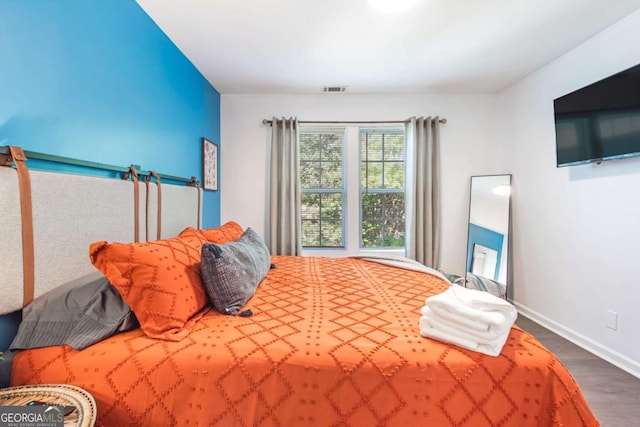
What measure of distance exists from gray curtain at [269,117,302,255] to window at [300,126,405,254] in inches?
9.4

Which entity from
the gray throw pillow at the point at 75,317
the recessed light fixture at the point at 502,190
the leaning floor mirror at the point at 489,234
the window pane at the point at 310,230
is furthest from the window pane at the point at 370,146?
the gray throw pillow at the point at 75,317

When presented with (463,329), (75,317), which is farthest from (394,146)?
(75,317)

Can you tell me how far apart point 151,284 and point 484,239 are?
3.37 metres

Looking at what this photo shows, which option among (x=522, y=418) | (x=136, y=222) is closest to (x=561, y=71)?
(x=522, y=418)

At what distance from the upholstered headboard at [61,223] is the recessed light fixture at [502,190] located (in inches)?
133

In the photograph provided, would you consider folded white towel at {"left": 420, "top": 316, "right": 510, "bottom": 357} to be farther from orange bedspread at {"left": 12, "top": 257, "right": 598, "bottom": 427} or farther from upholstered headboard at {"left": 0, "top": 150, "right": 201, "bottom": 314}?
upholstered headboard at {"left": 0, "top": 150, "right": 201, "bottom": 314}

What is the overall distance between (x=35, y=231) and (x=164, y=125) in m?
1.37

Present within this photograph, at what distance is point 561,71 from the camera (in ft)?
8.74

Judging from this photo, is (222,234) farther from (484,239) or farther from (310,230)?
(484,239)

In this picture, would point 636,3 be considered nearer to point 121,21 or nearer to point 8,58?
point 121,21

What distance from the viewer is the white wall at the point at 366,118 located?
3.53m

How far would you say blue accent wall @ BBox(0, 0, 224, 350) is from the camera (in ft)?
3.86

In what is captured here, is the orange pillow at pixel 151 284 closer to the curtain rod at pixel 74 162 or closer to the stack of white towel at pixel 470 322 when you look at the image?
the curtain rod at pixel 74 162

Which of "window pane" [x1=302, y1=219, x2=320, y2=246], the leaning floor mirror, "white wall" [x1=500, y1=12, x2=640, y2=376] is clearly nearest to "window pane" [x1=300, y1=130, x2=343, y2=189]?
"window pane" [x1=302, y1=219, x2=320, y2=246]
